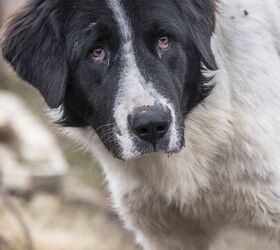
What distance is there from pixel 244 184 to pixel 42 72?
1.25 m

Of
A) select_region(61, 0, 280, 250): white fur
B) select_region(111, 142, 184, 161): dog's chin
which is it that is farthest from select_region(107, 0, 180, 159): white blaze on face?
select_region(61, 0, 280, 250): white fur

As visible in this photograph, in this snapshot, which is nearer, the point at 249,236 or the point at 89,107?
the point at 89,107

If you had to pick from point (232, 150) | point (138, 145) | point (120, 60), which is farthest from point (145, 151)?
point (232, 150)

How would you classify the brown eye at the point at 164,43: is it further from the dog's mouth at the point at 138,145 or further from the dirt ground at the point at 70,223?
the dirt ground at the point at 70,223

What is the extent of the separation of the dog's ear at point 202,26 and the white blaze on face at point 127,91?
0.38m

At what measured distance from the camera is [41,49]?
5.04 m

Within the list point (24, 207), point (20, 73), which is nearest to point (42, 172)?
point (24, 207)

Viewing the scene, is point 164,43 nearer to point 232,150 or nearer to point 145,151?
point 145,151

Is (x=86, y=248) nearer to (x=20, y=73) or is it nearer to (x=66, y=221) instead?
(x=66, y=221)

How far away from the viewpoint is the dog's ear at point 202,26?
5.03 metres

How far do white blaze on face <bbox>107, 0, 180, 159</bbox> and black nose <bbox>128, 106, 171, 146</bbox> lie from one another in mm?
37

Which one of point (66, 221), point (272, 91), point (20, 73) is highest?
point (20, 73)

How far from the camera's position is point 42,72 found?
505 cm

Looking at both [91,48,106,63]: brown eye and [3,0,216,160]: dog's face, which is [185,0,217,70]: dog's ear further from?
[91,48,106,63]: brown eye
